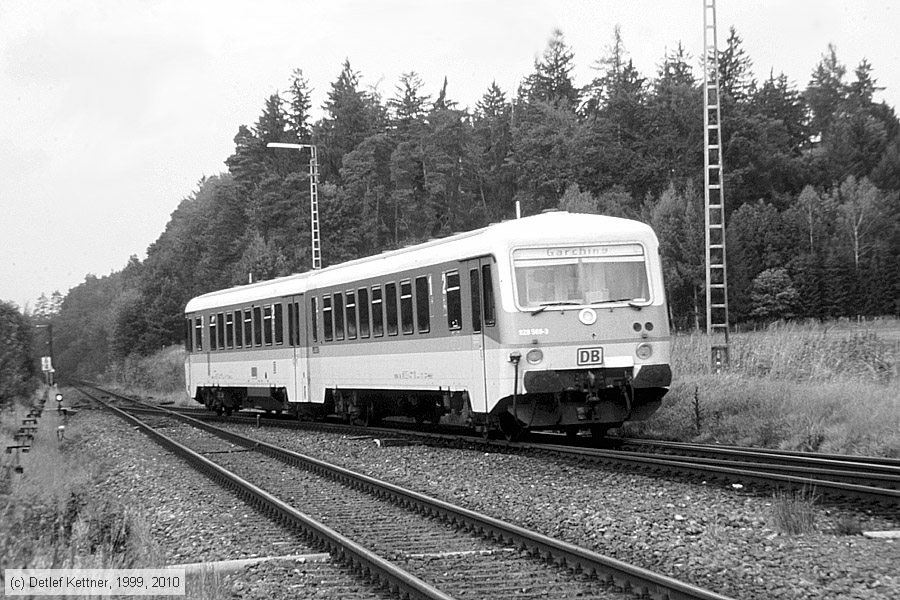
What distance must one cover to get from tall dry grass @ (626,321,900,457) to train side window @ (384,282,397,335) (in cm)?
424

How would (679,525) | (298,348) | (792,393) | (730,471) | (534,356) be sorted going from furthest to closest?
(298,348) → (792,393) → (534,356) → (730,471) → (679,525)

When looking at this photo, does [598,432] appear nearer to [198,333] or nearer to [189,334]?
[198,333]

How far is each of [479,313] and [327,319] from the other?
712cm

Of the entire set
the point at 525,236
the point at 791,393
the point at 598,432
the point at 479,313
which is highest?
the point at 525,236

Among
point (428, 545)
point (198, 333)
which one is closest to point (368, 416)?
point (198, 333)

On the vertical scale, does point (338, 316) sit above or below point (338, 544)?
above

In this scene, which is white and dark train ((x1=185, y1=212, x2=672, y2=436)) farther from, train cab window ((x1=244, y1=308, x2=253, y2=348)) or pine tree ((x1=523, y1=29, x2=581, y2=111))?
pine tree ((x1=523, y1=29, x2=581, y2=111))

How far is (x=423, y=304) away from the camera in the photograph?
58.9ft

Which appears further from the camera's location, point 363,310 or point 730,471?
point 363,310

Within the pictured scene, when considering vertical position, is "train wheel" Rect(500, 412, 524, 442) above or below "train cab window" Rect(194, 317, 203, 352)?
below

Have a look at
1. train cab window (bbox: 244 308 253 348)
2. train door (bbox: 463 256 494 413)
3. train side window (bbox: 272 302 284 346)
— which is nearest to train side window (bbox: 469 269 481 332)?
train door (bbox: 463 256 494 413)

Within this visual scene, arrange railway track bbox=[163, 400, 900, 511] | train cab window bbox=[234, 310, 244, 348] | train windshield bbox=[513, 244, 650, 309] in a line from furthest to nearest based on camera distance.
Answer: train cab window bbox=[234, 310, 244, 348], train windshield bbox=[513, 244, 650, 309], railway track bbox=[163, 400, 900, 511]

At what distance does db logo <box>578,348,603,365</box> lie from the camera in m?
15.3

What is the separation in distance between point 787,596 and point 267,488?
7818mm
